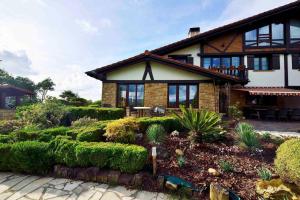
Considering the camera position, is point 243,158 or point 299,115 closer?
point 243,158

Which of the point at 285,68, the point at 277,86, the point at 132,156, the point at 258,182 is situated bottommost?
the point at 258,182


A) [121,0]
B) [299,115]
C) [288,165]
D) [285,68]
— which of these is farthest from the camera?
[285,68]

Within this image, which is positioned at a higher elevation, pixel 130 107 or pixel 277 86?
pixel 277 86

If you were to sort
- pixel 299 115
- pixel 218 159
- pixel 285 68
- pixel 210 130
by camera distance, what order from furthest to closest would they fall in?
pixel 285 68 → pixel 299 115 → pixel 210 130 → pixel 218 159

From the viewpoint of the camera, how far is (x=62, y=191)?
5312mm

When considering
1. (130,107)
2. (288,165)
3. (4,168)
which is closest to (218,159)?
(288,165)

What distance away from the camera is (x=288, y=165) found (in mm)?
4461

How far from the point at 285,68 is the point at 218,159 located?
16.9 metres

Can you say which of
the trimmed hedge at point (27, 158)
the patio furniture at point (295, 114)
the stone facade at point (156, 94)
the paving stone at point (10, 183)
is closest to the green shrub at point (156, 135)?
the trimmed hedge at point (27, 158)

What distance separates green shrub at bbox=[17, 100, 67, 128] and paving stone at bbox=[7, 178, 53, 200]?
5.38m

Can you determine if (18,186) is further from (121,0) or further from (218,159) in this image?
(121,0)

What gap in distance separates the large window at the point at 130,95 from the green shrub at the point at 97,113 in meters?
2.67

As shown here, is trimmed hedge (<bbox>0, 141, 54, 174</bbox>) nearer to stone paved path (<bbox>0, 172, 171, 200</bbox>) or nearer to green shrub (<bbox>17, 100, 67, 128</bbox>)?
stone paved path (<bbox>0, 172, 171, 200</bbox>)

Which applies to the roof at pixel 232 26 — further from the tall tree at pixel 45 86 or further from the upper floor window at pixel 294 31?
the tall tree at pixel 45 86
